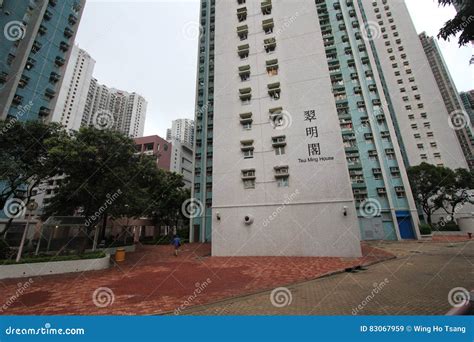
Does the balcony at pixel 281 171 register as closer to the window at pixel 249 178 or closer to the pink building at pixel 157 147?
the window at pixel 249 178

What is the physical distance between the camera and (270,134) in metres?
16.6

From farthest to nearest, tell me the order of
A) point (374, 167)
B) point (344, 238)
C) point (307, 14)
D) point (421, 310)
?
point (374, 167) < point (307, 14) < point (344, 238) < point (421, 310)

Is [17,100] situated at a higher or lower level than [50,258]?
higher

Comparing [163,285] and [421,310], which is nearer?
[421,310]

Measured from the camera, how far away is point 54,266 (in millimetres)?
10578

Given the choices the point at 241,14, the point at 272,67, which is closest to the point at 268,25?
the point at 241,14

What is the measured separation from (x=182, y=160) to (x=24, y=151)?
38288 millimetres

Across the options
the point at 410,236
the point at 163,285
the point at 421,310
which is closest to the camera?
the point at 421,310

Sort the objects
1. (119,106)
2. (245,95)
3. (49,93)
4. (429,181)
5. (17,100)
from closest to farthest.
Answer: (245,95)
(17,100)
(49,93)
(429,181)
(119,106)

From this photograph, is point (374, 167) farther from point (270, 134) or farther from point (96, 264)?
point (96, 264)

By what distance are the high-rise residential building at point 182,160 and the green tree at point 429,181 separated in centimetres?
4109

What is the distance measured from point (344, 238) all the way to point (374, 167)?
20291 millimetres

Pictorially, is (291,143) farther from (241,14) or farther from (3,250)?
(3,250)

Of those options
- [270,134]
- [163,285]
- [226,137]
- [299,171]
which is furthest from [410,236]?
[163,285]
